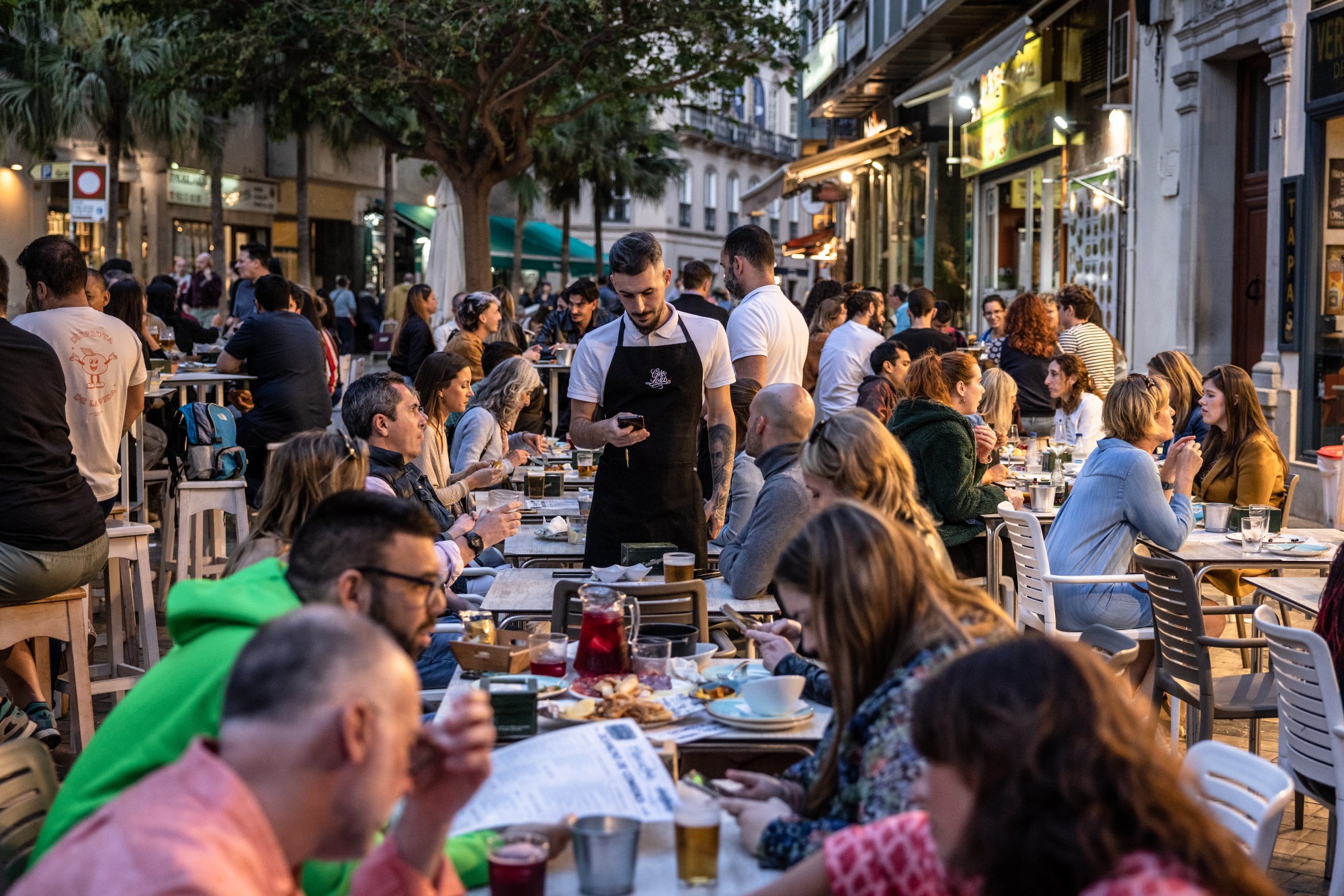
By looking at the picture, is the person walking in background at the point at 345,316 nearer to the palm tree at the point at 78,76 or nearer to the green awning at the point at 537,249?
the palm tree at the point at 78,76

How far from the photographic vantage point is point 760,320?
24.2 feet

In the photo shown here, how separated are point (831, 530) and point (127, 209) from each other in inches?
1115

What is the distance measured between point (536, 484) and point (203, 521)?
2034 mm

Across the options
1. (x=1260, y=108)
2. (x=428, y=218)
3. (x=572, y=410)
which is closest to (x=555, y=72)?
(x=1260, y=108)

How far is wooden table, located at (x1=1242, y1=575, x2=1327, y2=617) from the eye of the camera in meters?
5.08

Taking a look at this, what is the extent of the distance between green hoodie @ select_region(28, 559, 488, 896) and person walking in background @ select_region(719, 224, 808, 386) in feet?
16.2

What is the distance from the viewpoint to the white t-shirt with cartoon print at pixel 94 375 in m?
6.58

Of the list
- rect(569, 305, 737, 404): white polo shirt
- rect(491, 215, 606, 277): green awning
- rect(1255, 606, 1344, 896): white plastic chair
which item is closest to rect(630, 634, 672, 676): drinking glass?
rect(1255, 606, 1344, 896): white plastic chair

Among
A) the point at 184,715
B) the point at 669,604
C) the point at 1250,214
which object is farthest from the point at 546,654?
the point at 1250,214

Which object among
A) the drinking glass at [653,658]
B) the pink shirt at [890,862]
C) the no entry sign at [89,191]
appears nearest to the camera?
the pink shirt at [890,862]

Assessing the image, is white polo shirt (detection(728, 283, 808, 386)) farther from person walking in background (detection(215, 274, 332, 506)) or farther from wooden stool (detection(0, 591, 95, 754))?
person walking in background (detection(215, 274, 332, 506))

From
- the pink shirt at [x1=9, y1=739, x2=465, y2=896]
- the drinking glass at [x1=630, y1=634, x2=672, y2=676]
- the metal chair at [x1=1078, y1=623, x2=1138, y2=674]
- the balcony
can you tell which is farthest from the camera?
the balcony

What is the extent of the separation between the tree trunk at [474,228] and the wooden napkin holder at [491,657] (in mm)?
15169

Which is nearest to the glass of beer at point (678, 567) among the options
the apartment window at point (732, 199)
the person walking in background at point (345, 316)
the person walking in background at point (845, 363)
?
the person walking in background at point (845, 363)
